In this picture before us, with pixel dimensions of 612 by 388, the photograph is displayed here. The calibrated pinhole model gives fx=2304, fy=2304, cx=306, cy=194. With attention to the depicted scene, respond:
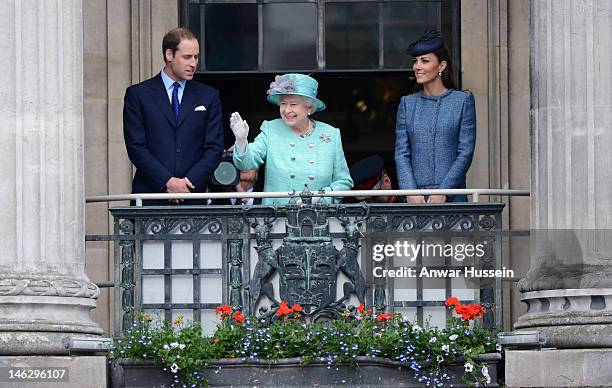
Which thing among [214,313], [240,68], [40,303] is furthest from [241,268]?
[240,68]

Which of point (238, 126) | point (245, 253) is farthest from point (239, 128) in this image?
point (245, 253)

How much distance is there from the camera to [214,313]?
59.5 feet

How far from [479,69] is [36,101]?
18.6ft

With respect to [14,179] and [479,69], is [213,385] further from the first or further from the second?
[479,69]

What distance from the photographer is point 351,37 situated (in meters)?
21.7

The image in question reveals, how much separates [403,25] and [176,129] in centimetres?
388

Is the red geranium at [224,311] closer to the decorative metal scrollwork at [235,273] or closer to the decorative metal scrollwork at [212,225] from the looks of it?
the decorative metal scrollwork at [235,273]

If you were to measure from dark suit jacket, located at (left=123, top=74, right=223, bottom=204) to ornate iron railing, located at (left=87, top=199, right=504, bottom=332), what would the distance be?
435 mm

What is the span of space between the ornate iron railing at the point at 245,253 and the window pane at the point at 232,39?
12.4 ft

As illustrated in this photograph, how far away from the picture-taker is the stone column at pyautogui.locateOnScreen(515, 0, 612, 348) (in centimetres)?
1713

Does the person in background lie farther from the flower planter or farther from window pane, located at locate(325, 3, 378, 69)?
the flower planter

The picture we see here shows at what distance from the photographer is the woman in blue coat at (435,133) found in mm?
18516

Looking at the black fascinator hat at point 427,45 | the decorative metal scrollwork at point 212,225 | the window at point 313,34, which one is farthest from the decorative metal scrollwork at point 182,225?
the window at point 313,34

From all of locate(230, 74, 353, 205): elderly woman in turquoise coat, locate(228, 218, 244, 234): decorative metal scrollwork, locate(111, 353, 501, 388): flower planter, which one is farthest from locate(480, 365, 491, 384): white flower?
locate(228, 218, 244, 234): decorative metal scrollwork
